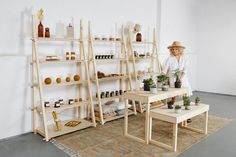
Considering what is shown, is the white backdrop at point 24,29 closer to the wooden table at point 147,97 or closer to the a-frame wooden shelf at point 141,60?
the a-frame wooden shelf at point 141,60

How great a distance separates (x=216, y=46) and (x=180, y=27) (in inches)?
57.9

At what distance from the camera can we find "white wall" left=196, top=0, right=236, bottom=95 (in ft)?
22.9

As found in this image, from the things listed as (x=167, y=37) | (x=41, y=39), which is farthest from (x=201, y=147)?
(x=167, y=37)

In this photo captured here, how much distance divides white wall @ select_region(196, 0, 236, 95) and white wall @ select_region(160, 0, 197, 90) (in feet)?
0.84

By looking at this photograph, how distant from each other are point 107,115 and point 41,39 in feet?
6.22

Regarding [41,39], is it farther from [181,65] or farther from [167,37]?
[167,37]

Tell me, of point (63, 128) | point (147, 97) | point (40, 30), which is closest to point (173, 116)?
point (147, 97)

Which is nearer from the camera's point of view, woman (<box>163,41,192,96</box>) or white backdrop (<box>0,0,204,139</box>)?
white backdrop (<box>0,0,204,139</box>)

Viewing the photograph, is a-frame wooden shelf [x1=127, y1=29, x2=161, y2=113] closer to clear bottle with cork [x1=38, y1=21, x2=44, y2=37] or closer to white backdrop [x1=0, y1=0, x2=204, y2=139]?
white backdrop [x1=0, y1=0, x2=204, y2=139]

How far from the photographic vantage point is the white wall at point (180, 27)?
6.19 meters

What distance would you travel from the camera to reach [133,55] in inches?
195

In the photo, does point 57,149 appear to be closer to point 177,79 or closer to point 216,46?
point 177,79

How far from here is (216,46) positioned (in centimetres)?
733

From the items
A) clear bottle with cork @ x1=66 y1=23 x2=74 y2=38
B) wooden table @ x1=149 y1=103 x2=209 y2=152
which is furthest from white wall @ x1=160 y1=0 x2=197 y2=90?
wooden table @ x1=149 y1=103 x2=209 y2=152
